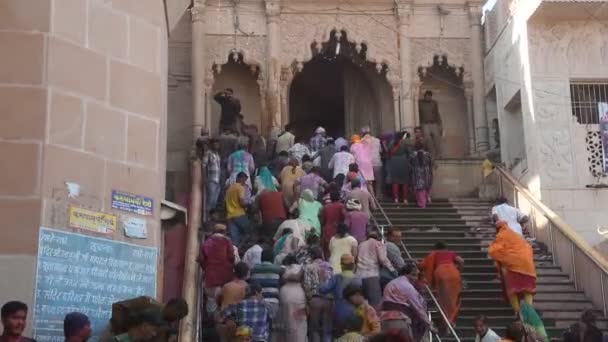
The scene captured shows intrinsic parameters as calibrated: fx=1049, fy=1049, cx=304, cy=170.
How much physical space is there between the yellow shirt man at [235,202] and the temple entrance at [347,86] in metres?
7.96

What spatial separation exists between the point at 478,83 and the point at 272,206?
889cm

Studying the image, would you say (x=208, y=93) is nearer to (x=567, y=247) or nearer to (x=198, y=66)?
(x=198, y=66)

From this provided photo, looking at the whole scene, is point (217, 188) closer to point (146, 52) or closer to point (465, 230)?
point (465, 230)

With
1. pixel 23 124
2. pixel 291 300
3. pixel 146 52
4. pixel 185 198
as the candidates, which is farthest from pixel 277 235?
pixel 23 124

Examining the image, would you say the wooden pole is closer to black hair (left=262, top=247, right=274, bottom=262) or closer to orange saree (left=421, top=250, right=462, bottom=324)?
black hair (left=262, top=247, right=274, bottom=262)

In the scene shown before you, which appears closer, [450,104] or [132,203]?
[132,203]

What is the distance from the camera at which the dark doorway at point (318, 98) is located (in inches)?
1004

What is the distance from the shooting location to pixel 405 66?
2280 centimetres

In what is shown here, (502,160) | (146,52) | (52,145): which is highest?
(502,160)

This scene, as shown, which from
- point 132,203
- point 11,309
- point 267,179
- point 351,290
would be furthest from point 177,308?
point 267,179

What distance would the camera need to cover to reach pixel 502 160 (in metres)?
21.4

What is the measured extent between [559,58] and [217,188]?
24.1 feet

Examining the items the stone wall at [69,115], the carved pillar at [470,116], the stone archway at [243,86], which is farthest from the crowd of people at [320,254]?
the carved pillar at [470,116]

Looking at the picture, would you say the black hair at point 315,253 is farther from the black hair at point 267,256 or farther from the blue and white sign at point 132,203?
the blue and white sign at point 132,203
